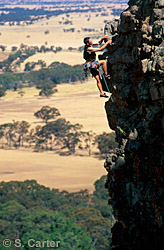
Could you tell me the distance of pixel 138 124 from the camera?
11.0 meters

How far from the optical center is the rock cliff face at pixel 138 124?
32.7ft

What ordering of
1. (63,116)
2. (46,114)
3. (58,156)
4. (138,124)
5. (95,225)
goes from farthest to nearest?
(63,116) → (46,114) → (58,156) → (95,225) → (138,124)

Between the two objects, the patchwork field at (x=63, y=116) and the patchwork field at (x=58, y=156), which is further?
the patchwork field at (x=63, y=116)


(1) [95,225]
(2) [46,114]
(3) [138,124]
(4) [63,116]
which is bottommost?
(4) [63,116]

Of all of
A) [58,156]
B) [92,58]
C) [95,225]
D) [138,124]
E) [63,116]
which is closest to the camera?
[138,124]

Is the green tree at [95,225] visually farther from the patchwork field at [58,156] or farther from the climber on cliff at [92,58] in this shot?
the climber on cliff at [92,58]

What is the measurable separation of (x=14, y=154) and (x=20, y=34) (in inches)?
5271

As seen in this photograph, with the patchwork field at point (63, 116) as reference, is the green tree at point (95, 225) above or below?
above

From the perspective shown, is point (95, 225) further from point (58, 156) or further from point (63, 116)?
point (63, 116)

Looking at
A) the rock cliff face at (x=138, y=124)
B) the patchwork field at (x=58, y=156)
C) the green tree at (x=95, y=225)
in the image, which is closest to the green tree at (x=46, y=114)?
the patchwork field at (x=58, y=156)

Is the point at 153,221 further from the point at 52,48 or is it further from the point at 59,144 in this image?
the point at 52,48

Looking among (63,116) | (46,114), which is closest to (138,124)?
(46,114)

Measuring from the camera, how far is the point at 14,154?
194ft

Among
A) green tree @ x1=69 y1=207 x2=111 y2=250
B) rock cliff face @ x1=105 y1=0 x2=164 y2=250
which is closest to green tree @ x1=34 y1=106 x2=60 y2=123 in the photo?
green tree @ x1=69 y1=207 x2=111 y2=250
